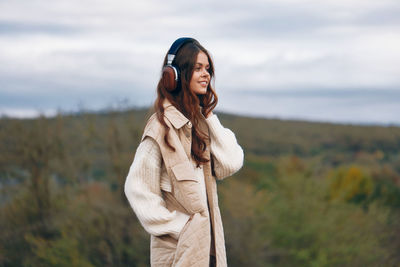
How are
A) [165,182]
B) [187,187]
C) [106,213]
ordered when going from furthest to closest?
[106,213] → [165,182] → [187,187]

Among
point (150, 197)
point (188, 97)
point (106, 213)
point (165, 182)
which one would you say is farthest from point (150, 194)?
point (106, 213)

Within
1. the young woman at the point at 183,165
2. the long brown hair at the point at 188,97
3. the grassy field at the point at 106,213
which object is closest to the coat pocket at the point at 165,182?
the young woman at the point at 183,165

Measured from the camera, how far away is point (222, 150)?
3.17 m

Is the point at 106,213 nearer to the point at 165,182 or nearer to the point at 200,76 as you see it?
the point at 165,182

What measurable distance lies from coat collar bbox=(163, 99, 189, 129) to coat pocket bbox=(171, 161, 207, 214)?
209 millimetres

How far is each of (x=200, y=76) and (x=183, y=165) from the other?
489 millimetres

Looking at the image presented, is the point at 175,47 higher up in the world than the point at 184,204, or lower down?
higher up

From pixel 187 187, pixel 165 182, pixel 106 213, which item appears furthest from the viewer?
pixel 106 213

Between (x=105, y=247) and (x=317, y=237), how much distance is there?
21.7 feet

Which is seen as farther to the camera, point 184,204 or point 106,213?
point 106,213

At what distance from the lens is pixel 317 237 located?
1805 cm

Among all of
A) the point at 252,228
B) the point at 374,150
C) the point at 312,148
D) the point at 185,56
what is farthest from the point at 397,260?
the point at 374,150

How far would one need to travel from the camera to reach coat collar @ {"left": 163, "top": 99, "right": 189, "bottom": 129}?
3.04 m

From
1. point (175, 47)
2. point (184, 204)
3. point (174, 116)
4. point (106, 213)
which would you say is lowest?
point (106, 213)
